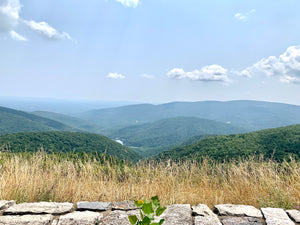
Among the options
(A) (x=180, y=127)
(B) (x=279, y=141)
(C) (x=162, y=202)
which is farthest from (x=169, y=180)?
(A) (x=180, y=127)

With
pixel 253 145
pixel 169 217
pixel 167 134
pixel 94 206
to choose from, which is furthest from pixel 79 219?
pixel 167 134

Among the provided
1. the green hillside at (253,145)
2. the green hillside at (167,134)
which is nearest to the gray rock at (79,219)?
the green hillside at (253,145)

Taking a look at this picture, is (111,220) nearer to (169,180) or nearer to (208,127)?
(169,180)

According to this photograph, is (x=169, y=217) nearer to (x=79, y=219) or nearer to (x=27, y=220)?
(x=79, y=219)

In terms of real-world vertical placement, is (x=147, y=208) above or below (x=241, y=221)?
above

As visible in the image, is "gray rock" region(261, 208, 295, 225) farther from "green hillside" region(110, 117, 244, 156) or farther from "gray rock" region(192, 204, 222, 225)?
"green hillside" region(110, 117, 244, 156)

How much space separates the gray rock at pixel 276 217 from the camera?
81.4 inches

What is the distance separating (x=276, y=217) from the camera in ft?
7.14

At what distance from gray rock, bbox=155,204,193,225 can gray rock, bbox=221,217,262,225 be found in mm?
383

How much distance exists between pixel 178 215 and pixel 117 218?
0.68 meters

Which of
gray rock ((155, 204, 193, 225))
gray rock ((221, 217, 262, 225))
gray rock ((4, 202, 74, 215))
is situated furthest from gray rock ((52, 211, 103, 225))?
gray rock ((221, 217, 262, 225))

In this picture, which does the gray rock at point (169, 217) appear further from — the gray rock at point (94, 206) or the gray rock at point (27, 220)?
the gray rock at point (27, 220)

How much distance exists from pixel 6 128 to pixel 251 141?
11983 centimetres

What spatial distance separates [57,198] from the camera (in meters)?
2.98
